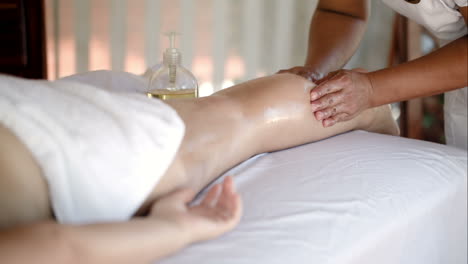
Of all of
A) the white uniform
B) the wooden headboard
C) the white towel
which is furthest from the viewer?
the wooden headboard

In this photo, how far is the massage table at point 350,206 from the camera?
827 millimetres

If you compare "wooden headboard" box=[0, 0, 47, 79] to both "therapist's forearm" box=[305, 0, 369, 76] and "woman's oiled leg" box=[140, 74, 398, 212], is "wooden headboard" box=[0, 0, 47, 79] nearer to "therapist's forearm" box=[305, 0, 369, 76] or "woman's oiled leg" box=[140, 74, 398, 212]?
"therapist's forearm" box=[305, 0, 369, 76]

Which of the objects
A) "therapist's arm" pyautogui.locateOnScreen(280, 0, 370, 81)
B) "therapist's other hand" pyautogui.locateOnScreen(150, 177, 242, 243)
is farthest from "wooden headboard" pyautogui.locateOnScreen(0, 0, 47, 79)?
"therapist's other hand" pyautogui.locateOnScreen(150, 177, 242, 243)

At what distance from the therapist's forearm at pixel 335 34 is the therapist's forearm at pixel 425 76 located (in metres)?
0.36

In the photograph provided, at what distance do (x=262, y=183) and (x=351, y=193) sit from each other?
0.17 m

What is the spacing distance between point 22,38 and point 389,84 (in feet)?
8.57

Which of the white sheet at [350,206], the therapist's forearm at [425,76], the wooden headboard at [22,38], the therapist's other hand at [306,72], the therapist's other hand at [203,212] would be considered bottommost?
the wooden headboard at [22,38]

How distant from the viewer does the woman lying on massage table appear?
2.23 feet

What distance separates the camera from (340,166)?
1.14 m

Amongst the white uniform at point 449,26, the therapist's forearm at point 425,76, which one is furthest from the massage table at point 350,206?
the white uniform at point 449,26

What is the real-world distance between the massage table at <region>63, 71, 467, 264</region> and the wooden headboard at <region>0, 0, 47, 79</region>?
247 cm

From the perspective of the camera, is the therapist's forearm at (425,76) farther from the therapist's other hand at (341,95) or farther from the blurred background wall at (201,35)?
the blurred background wall at (201,35)

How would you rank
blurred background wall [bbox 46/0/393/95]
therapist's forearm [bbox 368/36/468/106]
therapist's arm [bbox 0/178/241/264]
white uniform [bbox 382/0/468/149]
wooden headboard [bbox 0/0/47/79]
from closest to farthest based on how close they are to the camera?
therapist's arm [bbox 0/178/241/264], therapist's forearm [bbox 368/36/468/106], white uniform [bbox 382/0/468/149], blurred background wall [bbox 46/0/393/95], wooden headboard [bbox 0/0/47/79]

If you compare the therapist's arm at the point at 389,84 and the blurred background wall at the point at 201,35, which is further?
the blurred background wall at the point at 201,35
